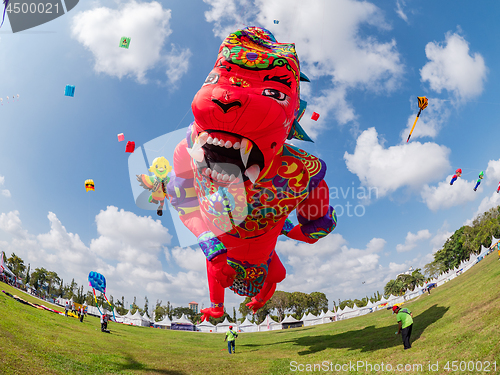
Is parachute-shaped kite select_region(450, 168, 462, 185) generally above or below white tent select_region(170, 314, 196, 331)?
above

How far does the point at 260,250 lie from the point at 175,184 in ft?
8.26

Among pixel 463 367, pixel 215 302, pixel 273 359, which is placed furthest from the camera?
pixel 273 359

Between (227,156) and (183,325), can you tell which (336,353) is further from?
(183,325)

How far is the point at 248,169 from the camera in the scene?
4.82 metres

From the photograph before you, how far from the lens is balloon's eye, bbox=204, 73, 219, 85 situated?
4565mm

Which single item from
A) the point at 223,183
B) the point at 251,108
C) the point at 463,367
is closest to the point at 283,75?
the point at 251,108

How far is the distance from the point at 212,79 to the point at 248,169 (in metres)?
1.63

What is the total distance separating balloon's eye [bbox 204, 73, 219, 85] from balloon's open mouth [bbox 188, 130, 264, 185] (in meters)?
0.83

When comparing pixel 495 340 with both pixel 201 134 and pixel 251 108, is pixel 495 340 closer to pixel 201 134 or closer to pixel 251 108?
pixel 251 108

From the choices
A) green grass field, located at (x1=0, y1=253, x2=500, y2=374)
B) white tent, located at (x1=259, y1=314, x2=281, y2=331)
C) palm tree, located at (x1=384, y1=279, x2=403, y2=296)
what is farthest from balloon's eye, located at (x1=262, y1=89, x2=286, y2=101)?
palm tree, located at (x1=384, y1=279, x2=403, y2=296)

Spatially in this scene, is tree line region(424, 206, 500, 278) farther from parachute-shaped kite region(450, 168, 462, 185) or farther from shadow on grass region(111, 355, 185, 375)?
shadow on grass region(111, 355, 185, 375)

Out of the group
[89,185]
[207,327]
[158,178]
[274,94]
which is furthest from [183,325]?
[274,94]

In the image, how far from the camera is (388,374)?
527cm

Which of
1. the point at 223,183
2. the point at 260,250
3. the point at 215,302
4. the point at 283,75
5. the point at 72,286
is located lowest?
the point at 215,302
